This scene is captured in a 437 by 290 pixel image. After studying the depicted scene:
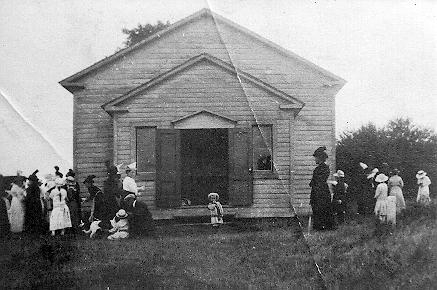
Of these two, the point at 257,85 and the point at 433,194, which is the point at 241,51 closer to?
the point at 257,85

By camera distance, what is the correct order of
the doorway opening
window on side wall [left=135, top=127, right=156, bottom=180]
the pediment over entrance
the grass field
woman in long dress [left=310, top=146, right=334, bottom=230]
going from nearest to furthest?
the grass field, woman in long dress [left=310, top=146, right=334, bottom=230], window on side wall [left=135, top=127, right=156, bottom=180], the pediment over entrance, the doorway opening

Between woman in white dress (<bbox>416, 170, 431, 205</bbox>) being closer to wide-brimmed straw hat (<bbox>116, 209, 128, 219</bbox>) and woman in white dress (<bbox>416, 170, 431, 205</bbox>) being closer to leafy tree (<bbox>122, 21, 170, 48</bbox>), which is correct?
wide-brimmed straw hat (<bbox>116, 209, 128, 219</bbox>)

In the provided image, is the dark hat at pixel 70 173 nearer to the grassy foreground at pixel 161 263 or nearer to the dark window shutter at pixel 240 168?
the grassy foreground at pixel 161 263

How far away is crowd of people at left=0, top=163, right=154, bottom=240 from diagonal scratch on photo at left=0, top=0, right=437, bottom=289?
0.04ft

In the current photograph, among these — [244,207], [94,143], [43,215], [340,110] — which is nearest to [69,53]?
[94,143]

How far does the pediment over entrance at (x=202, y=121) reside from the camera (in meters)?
3.63

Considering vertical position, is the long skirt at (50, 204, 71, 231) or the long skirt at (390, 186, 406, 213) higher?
the long skirt at (390, 186, 406, 213)

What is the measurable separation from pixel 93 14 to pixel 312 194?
82.9 inches

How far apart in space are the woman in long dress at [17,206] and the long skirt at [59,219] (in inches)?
8.6

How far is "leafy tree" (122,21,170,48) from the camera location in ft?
11.8

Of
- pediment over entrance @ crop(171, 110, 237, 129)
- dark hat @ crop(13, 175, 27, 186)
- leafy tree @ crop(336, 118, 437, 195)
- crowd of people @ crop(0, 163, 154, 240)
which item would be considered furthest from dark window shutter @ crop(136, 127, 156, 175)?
leafy tree @ crop(336, 118, 437, 195)

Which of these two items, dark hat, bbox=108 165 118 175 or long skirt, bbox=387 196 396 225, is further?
dark hat, bbox=108 165 118 175

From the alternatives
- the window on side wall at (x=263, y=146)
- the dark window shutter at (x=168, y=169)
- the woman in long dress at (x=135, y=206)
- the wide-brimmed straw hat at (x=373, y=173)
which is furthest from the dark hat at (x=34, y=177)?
the wide-brimmed straw hat at (x=373, y=173)

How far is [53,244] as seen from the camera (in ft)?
11.0
